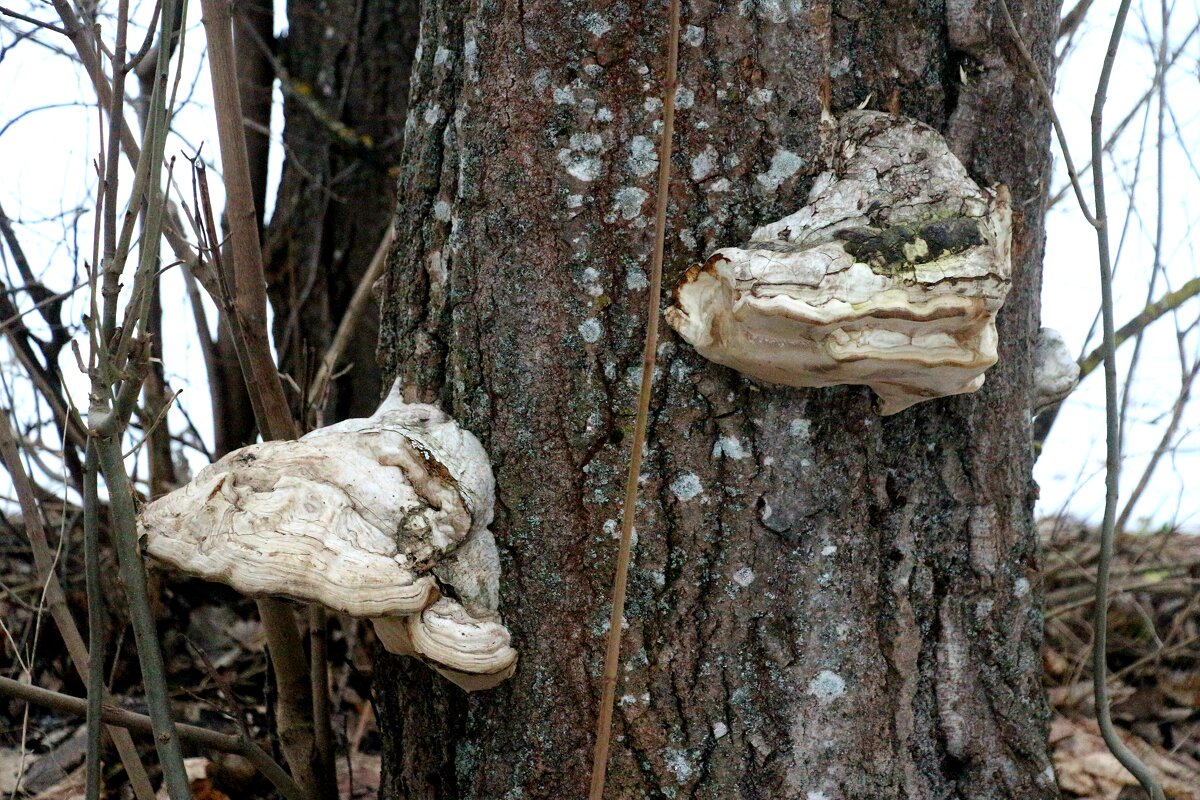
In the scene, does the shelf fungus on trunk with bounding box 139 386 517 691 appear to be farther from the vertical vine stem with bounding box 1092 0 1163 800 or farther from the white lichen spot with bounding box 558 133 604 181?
the vertical vine stem with bounding box 1092 0 1163 800

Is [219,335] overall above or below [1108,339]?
below

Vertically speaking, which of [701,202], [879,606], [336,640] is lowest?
[336,640]

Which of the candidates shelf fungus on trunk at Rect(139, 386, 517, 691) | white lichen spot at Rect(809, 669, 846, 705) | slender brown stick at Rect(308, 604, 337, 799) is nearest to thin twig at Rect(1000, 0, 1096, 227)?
white lichen spot at Rect(809, 669, 846, 705)

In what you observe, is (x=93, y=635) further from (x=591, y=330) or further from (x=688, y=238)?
(x=688, y=238)

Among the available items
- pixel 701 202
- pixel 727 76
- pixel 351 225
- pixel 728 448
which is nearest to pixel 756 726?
pixel 728 448

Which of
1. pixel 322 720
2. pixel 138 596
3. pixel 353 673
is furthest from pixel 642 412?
pixel 353 673

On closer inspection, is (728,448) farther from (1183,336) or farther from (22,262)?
(1183,336)
